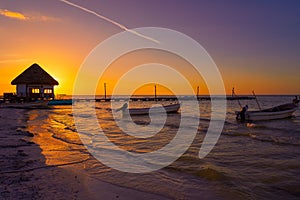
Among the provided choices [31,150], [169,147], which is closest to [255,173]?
[169,147]

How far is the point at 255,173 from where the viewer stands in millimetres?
7715

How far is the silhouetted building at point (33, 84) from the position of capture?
1640 inches

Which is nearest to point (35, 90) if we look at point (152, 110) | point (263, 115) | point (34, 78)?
point (34, 78)

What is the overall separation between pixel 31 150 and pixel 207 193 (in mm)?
6698

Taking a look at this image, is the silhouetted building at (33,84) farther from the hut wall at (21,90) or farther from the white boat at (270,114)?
the white boat at (270,114)

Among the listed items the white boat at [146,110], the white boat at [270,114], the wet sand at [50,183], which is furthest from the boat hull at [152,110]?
the wet sand at [50,183]

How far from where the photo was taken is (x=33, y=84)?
1667 inches

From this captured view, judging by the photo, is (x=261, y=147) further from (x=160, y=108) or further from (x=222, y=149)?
(x=160, y=108)

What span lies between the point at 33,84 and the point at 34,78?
1.08 m

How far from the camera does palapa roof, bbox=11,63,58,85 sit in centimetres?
4157

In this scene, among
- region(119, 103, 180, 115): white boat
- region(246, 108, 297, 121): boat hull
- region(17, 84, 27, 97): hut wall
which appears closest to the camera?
region(246, 108, 297, 121): boat hull

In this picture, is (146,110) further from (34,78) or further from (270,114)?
(34,78)

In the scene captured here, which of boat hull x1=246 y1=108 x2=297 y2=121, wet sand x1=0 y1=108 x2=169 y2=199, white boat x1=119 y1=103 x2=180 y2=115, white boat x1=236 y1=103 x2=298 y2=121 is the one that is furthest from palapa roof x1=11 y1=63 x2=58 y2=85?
wet sand x1=0 y1=108 x2=169 y2=199

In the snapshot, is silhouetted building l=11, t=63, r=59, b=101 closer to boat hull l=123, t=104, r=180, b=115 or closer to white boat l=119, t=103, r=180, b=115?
white boat l=119, t=103, r=180, b=115
